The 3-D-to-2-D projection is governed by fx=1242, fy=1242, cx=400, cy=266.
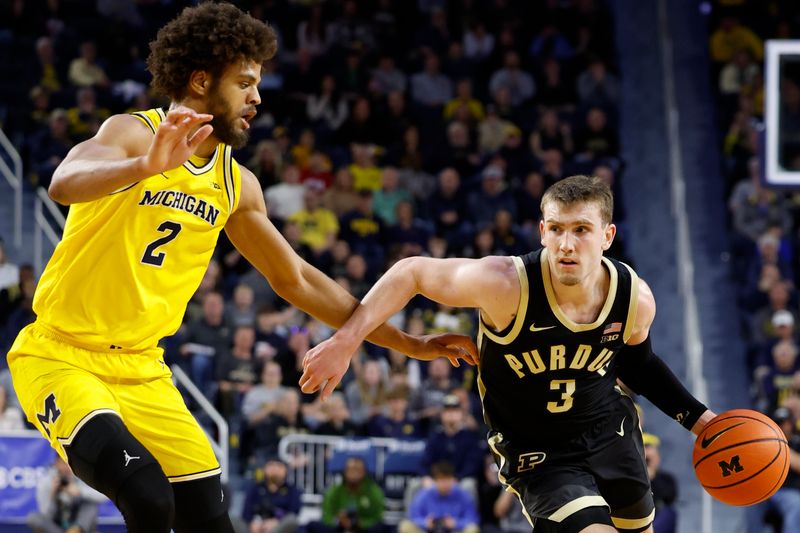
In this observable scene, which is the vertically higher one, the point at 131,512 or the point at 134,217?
the point at 134,217

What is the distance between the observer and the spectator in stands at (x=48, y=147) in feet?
46.3

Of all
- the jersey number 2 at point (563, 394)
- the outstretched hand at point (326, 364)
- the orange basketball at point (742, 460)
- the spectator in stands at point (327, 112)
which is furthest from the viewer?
the spectator in stands at point (327, 112)

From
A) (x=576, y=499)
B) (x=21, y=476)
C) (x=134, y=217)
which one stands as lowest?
(x=21, y=476)

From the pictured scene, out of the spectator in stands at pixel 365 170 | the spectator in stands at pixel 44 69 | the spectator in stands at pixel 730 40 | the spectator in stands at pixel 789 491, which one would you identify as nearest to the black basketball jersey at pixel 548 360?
the spectator in stands at pixel 789 491

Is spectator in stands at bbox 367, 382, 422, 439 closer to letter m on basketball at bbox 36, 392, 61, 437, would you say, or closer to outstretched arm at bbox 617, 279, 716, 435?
outstretched arm at bbox 617, 279, 716, 435

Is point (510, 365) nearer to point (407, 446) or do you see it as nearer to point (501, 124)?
point (407, 446)

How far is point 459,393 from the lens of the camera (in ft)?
40.0

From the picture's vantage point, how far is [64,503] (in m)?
10.7

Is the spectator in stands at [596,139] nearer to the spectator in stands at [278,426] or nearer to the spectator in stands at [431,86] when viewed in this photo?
the spectator in stands at [431,86]

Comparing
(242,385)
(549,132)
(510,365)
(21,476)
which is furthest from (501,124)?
(510,365)

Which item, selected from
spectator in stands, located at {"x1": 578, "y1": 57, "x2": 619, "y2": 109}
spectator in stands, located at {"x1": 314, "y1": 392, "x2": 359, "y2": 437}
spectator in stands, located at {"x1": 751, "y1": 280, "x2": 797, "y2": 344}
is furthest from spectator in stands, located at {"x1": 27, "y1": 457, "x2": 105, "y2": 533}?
spectator in stands, located at {"x1": 578, "y1": 57, "x2": 619, "y2": 109}

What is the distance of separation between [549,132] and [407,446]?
5736 mm

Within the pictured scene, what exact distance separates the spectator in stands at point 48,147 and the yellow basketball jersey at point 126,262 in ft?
31.1

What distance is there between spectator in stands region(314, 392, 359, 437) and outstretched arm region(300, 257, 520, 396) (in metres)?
6.35
